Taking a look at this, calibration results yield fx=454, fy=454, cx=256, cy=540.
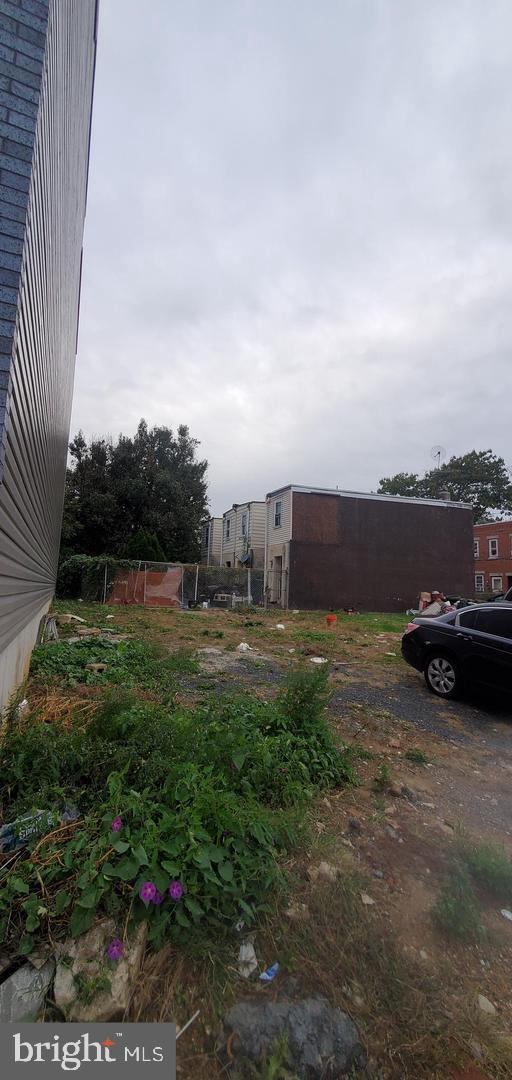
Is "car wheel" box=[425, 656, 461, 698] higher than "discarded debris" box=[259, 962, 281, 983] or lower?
higher

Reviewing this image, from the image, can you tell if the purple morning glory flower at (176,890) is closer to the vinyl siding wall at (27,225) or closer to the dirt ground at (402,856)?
the dirt ground at (402,856)

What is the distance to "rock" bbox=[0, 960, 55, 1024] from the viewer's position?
5.08 ft

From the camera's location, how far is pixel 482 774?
4.05 metres

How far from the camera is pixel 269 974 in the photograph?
185 cm

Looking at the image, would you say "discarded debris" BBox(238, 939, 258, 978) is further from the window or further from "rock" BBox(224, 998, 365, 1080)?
the window

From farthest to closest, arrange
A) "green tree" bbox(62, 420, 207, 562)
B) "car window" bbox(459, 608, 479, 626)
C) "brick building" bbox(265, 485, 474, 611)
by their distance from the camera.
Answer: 1. "green tree" bbox(62, 420, 207, 562)
2. "brick building" bbox(265, 485, 474, 611)
3. "car window" bbox(459, 608, 479, 626)

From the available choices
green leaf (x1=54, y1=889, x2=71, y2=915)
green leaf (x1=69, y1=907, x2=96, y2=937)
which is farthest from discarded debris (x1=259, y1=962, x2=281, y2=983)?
green leaf (x1=54, y1=889, x2=71, y2=915)

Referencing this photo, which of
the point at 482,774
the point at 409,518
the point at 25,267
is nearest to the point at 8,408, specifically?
the point at 25,267

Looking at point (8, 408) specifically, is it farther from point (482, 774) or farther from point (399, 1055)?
point (482, 774)

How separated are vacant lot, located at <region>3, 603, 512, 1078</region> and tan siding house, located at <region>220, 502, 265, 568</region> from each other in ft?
73.4

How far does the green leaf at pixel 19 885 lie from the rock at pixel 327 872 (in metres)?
1.45

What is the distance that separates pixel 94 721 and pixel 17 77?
388 centimetres

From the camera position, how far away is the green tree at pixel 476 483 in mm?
41969

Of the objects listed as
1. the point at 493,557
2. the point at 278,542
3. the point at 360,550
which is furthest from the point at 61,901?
the point at 493,557
